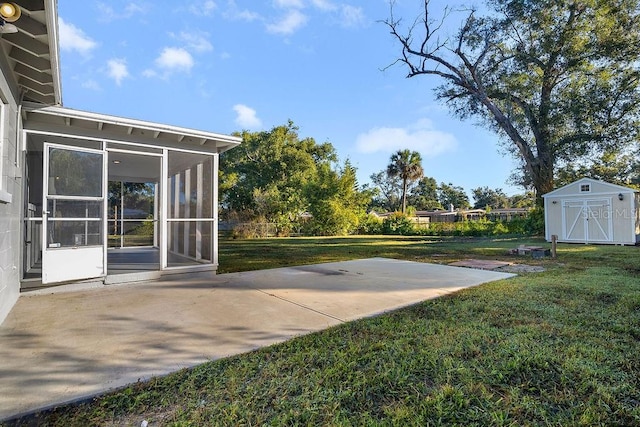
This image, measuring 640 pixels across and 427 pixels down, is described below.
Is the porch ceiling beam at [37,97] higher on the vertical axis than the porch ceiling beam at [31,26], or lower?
lower

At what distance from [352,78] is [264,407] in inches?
751

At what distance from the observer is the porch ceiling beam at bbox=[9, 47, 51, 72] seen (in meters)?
3.63

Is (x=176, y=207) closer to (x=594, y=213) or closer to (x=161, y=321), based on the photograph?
(x=161, y=321)

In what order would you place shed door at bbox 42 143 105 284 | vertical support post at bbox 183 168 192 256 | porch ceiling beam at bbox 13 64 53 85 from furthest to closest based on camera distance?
1. vertical support post at bbox 183 168 192 256
2. shed door at bbox 42 143 105 284
3. porch ceiling beam at bbox 13 64 53 85

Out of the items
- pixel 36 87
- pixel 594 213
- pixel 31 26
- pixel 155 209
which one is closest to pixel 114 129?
pixel 36 87

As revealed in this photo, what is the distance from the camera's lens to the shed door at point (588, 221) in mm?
13109

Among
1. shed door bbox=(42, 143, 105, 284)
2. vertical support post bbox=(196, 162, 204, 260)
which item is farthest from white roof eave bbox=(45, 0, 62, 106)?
vertical support post bbox=(196, 162, 204, 260)

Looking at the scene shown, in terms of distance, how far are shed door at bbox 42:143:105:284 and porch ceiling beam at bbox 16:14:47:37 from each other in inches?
80.8

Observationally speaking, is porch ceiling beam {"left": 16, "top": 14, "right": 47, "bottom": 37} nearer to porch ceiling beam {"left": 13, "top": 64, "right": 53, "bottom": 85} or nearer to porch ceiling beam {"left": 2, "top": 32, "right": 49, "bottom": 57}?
porch ceiling beam {"left": 2, "top": 32, "right": 49, "bottom": 57}

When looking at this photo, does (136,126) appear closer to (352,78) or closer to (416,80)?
(352,78)

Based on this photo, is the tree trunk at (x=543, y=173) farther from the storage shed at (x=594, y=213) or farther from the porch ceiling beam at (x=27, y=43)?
the porch ceiling beam at (x=27, y=43)

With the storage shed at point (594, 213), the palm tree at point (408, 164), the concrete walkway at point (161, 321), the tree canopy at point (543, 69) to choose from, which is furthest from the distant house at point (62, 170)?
the palm tree at point (408, 164)

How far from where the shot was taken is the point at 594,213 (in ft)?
44.1

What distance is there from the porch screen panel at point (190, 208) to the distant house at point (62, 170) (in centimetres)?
2
